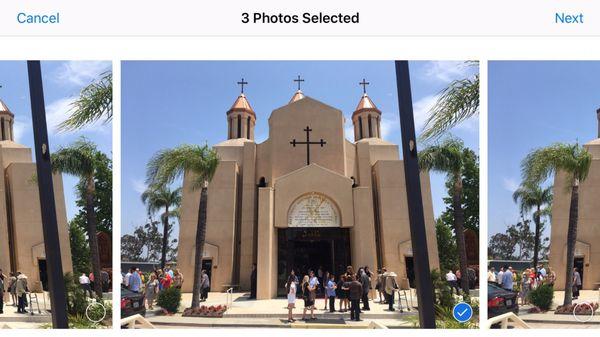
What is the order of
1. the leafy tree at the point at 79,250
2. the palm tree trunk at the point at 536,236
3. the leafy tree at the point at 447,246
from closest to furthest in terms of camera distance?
the leafy tree at the point at 79,250, the palm tree trunk at the point at 536,236, the leafy tree at the point at 447,246

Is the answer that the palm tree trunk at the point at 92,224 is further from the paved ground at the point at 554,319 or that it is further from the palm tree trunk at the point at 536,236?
the palm tree trunk at the point at 536,236

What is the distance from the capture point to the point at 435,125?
984cm

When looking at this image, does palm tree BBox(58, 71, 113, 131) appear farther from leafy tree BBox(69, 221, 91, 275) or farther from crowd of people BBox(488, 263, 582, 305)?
crowd of people BBox(488, 263, 582, 305)

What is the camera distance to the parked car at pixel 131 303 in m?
11.3

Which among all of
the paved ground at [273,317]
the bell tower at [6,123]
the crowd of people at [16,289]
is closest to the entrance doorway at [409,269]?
the paved ground at [273,317]

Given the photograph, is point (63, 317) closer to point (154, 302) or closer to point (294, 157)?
point (154, 302)

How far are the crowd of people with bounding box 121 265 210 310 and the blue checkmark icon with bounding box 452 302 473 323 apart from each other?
7432mm

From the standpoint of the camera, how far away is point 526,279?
12.9 metres

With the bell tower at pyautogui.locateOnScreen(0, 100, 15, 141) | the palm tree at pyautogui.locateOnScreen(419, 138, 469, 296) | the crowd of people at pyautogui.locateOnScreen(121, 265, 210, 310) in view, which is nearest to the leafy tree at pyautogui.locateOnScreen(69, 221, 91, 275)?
the crowd of people at pyautogui.locateOnScreen(121, 265, 210, 310)

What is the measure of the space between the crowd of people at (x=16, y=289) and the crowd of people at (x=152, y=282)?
9.36 ft

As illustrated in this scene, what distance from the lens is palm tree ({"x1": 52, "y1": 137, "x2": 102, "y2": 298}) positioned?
1093 cm
